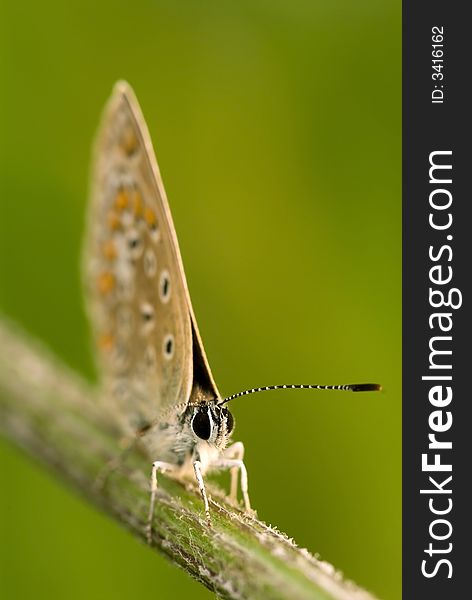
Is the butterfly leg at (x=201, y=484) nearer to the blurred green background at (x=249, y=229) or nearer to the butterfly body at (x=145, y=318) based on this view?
the butterfly body at (x=145, y=318)

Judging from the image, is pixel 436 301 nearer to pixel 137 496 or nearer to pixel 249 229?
pixel 137 496

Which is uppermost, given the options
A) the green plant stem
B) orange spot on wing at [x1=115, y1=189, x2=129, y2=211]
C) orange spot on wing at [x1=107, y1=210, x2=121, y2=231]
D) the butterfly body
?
orange spot on wing at [x1=115, y1=189, x2=129, y2=211]

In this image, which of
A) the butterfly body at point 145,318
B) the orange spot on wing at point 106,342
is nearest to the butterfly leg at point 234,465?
the butterfly body at point 145,318

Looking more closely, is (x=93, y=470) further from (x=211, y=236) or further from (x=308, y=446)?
(x=211, y=236)

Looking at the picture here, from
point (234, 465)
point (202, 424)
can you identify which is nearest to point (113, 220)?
point (202, 424)

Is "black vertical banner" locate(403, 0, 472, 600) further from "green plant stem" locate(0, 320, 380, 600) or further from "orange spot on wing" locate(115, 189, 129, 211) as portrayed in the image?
"orange spot on wing" locate(115, 189, 129, 211)

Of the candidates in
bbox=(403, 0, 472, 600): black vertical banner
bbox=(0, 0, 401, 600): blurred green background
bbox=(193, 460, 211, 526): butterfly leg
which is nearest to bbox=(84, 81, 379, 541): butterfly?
Answer: bbox=(193, 460, 211, 526): butterfly leg
